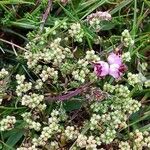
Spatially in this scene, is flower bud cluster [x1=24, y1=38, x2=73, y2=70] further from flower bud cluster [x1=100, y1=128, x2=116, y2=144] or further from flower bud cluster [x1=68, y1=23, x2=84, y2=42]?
flower bud cluster [x1=100, y1=128, x2=116, y2=144]

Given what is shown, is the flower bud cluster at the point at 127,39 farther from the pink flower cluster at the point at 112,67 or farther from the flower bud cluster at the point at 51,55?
the flower bud cluster at the point at 51,55

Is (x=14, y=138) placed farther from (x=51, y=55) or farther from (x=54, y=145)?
(x=51, y=55)

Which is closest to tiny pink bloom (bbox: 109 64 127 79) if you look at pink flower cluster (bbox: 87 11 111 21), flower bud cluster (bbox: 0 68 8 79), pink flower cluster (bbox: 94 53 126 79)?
pink flower cluster (bbox: 94 53 126 79)

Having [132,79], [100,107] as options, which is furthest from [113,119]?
[132,79]

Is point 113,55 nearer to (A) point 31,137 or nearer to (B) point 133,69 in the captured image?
(B) point 133,69

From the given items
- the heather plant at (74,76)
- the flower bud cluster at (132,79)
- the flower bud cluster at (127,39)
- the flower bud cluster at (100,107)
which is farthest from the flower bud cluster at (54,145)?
the flower bud cluster at (127,39)

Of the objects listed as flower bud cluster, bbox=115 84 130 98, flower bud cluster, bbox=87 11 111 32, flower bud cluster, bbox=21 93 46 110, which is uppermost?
flower bud cluster, bbox=87 11 111 32

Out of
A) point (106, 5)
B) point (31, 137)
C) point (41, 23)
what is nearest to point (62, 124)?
point (31, 137)
